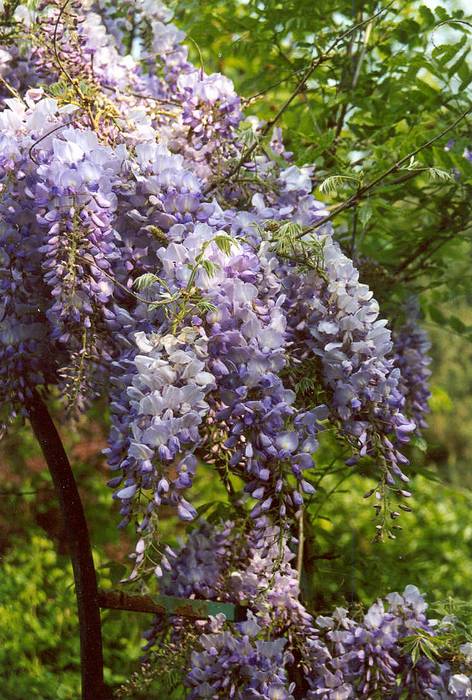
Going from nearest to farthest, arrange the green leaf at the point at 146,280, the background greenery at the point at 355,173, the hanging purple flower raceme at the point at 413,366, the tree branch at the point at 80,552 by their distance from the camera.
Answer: the green leaf at the point at 146,280, the tree branch at the point at 80,552, the background greenery at the point at 355,173, the hanging purple flower raceme at the point at 413,366

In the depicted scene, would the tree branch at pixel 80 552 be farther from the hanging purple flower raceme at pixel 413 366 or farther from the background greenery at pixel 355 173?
the hanging purple flower raceme at pixel 413 366

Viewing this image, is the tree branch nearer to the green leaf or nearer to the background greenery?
the background greenery

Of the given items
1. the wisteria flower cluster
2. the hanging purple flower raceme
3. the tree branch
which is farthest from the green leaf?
the hanging purple flower raceme

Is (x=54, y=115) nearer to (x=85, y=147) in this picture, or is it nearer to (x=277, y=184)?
(x=85, y=147)

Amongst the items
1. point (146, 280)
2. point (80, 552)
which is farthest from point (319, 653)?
point (146, 280)

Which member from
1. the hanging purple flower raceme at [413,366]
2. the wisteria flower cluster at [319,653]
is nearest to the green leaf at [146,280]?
the wisteria flower cluster at [319,653]

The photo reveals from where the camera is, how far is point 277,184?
1.84 meters

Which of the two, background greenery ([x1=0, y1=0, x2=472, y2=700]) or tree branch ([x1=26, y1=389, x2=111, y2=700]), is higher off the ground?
background greenery ([x1=0, y1=0, x2=472, y2=700])

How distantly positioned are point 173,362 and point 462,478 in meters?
7.82

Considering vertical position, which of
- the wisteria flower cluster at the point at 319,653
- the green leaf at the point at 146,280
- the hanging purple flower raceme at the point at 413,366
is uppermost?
the hanging purple flower raceme at the point at 413,366

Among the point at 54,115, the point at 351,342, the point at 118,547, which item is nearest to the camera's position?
the point at 351,342

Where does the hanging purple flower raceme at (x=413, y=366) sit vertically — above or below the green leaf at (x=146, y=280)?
above

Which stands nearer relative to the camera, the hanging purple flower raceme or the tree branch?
the tree branch

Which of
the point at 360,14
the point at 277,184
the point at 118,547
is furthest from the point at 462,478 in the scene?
the point at 277,184
